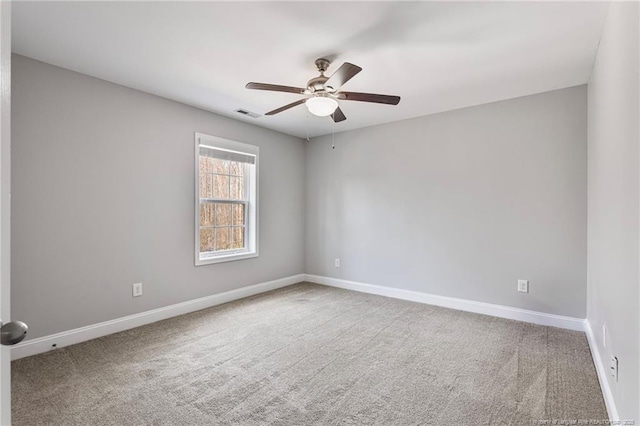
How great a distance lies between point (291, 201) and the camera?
510 cm

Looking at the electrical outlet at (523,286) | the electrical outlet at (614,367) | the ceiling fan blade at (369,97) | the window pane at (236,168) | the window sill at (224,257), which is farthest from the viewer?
the window pane at (236,168)

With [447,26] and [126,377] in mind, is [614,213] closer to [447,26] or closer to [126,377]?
[447,26]

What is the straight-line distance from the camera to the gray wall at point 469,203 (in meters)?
3.18

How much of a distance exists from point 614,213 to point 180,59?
3200 mm

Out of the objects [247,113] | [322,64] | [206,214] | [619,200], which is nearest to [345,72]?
[322,64]

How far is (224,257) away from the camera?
4.07 meters

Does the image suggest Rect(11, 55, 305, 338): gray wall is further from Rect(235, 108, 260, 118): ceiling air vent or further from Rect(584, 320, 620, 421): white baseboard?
Rect(584, 320, 620, 421): white baseboard

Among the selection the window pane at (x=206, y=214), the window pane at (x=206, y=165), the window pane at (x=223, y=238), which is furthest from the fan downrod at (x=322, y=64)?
the window pane at (x=223, y=238)

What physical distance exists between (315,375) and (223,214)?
257 cm

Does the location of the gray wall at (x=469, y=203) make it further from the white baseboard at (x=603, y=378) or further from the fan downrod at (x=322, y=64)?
the fan downrod at (x=322, y=64)

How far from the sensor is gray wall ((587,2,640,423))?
1376 mm

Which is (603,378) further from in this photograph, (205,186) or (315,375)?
(205,186)

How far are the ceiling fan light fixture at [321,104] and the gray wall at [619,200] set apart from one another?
1.72 m

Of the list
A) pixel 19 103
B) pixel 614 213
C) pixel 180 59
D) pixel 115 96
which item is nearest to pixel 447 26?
pixel 614 213
